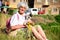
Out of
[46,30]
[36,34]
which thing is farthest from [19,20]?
[46,30]

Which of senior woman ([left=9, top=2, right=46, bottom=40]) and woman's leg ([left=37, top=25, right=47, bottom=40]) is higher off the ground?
senior woman ([left=9, top=2, right=46, bottom=40])

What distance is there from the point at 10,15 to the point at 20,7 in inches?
6.8

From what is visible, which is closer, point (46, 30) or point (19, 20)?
point (19, 20)

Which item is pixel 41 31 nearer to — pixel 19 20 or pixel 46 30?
pixel 46 30

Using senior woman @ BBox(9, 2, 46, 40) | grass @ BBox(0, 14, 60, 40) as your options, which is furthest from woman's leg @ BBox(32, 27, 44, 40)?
grass @ BBox(0, 14, 60, 40)

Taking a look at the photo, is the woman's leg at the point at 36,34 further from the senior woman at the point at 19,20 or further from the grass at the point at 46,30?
the grass at the point at 46,30

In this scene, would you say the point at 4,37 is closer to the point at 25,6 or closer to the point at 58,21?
the point at 25,6

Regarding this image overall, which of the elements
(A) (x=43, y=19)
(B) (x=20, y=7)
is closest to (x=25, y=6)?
(B) (x=20, y=7)

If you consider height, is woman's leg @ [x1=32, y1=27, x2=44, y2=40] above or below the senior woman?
below

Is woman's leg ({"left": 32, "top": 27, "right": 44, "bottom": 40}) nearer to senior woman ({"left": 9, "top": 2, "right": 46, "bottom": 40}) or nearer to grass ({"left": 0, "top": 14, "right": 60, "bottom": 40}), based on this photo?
senior woman ({"left": 9, "top": 2, "right": 46, "bottom": 40})

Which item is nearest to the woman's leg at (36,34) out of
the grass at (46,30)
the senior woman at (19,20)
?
the senior woman at (19,20)

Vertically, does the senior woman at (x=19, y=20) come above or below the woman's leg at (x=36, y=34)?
above

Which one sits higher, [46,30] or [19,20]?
[19,20]

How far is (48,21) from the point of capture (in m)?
4.47
